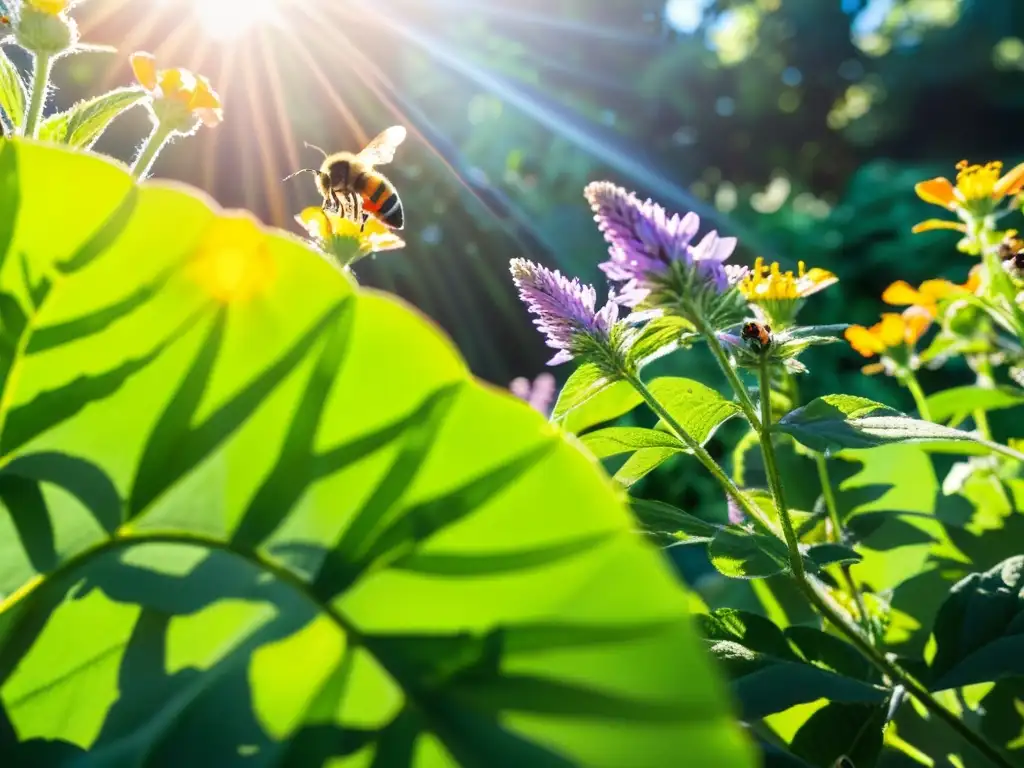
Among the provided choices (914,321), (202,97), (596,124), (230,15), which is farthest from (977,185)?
(596,124)

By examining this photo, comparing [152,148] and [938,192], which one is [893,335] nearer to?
[938,192]

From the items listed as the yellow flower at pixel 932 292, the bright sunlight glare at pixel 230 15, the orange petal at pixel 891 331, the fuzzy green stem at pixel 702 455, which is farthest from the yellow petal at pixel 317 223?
the bright sunlight glare at pixel 230 15

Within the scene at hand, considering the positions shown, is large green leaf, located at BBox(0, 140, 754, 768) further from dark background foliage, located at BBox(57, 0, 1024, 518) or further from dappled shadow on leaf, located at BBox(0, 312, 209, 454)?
dark background foliage, located at BBox(57, 0, 1024, 518)

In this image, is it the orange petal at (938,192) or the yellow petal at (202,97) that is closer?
the yellow petal at (202,97)

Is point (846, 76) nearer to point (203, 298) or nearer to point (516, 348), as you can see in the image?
point (516, 348)

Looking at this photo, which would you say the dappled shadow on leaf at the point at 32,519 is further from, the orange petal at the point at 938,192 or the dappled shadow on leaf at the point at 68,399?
the orange petal at the point at 938,192

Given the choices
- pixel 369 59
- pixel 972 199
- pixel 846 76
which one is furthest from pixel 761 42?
pixel 972 199

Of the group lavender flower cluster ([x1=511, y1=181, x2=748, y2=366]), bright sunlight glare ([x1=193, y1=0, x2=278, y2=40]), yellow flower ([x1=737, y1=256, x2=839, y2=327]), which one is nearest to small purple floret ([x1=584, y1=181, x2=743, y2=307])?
lavender flower cluster ([x1=511, y1=181, x2=748, y2=366])

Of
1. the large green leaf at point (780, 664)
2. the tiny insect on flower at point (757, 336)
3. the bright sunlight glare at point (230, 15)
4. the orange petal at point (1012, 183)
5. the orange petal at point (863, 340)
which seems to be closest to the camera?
the large green leaf at point (780, 664)
